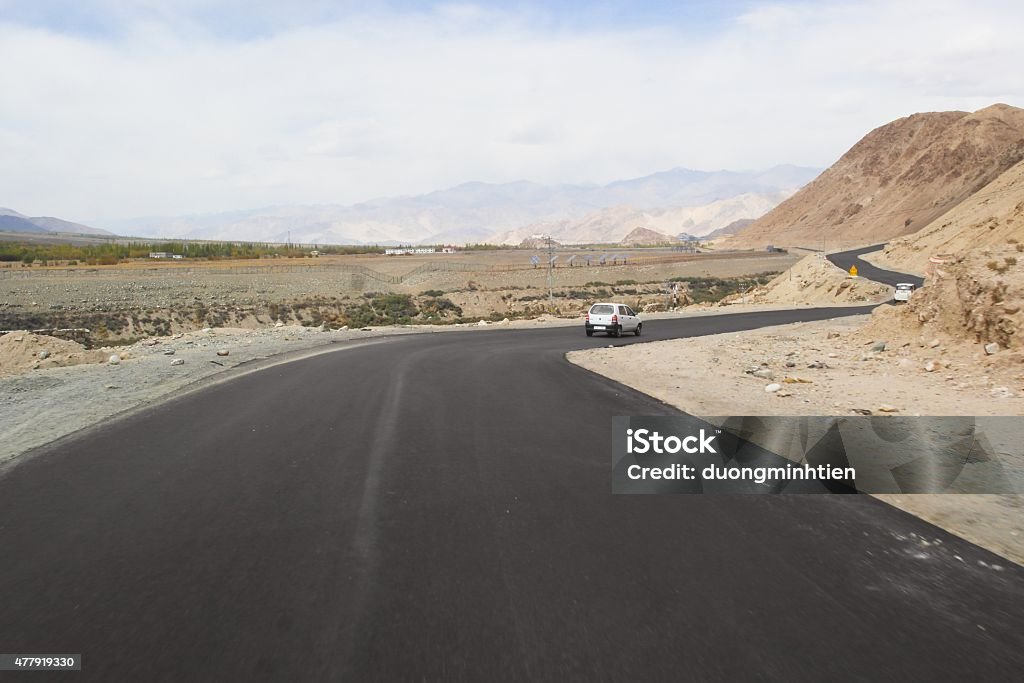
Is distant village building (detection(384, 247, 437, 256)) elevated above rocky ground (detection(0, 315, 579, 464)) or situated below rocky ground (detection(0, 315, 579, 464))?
above

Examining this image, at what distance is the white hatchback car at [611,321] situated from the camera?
1218 inches

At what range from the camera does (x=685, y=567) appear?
5188 mm

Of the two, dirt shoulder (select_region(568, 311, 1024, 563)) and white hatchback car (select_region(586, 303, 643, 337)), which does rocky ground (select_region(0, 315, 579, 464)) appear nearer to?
dirt shoulder (select_region(568, 311, 1024, 563))

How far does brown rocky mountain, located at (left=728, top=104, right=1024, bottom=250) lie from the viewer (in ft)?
393

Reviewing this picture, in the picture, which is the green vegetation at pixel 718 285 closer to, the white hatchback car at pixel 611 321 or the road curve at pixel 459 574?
the white hatchback car at pixel 611 321

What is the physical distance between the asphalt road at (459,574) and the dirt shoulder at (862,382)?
1.06 meters

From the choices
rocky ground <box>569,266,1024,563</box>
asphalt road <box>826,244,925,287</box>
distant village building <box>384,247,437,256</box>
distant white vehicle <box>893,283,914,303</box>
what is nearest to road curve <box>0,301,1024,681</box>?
rocky ground <box>569,266,1024,563</box>

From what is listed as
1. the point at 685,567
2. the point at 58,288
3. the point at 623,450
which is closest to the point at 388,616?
the point at 685,567

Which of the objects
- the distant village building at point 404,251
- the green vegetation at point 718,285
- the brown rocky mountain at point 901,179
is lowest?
the green vegetation at point 718,285

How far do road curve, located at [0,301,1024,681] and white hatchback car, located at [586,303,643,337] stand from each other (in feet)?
72.4

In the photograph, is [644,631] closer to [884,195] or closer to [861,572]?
[861,572]
